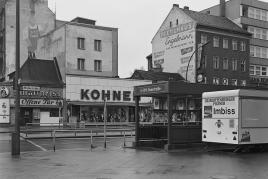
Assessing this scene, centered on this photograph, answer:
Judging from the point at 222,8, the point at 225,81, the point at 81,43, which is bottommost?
the point at 225,81

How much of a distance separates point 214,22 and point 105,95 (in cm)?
2031

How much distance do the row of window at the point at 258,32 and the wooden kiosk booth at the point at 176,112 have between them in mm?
44133

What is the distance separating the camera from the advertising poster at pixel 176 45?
59750 millimetres

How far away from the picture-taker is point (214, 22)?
6238 cm

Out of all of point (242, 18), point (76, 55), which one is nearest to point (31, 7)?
point (76, 55)

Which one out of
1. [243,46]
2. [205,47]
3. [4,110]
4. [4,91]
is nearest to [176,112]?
[4,110]

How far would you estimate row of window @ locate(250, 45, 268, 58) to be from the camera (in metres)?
65.9

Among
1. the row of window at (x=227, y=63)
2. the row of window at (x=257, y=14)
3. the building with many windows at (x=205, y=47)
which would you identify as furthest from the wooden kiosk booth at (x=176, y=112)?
the row of window at (x=257, y=14)

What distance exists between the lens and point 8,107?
4653cm

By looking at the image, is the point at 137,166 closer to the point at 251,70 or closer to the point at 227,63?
the point at 227,63

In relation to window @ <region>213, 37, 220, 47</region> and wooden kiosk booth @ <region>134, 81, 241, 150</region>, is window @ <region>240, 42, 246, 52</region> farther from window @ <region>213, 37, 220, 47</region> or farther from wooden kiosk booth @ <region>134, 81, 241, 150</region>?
wooden kiosk booth @ <region>134, 81, 241, 150</region>

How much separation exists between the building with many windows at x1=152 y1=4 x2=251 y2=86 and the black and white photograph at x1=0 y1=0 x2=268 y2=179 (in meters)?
0.15

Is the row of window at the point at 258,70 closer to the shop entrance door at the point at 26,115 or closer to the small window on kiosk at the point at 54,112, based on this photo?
the small window on kiosk at the point at 54,112

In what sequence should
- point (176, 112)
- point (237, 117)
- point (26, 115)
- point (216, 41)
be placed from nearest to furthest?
1. point (237, 117)
2. point (176, 112)
3. point (26, 115)
4. point (216, 41)
